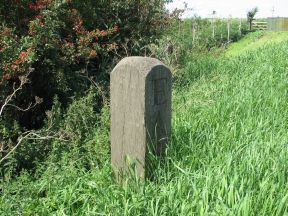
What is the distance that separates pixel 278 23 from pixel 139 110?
3466 cm

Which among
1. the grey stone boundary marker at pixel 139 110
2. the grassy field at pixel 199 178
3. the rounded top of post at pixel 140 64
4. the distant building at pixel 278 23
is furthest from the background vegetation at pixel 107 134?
the distant building at pixel 278 23

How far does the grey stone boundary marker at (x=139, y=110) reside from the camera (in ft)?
8.38

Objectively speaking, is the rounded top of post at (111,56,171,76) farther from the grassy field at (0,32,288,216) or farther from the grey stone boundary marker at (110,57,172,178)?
the grassy field at (0,32,288,216)

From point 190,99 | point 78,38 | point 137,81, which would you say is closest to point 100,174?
point 137,81

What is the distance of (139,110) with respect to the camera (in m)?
2.57

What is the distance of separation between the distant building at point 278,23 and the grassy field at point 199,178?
31.9 metres

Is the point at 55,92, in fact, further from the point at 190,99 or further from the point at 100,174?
the point at 100,174

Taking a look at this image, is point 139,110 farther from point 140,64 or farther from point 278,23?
point 278,23

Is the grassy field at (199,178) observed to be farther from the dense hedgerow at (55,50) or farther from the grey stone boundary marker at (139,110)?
the dense hedgerow at (55,50)

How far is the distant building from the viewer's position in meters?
33.4

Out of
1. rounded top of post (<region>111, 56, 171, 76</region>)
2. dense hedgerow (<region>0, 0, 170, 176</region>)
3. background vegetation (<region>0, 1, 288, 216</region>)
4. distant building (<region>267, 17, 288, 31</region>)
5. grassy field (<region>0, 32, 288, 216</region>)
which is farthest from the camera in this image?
distant building (<region>267, 17, 288, 31</region>)

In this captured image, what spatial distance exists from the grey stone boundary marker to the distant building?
3325 centimetres

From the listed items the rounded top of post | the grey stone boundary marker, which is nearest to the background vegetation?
the grey stone boundary marker

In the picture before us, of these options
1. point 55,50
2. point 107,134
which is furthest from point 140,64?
point 55,50
